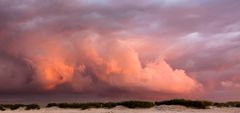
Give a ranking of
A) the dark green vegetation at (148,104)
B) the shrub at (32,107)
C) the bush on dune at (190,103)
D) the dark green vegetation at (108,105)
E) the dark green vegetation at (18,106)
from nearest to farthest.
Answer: the bush on dune at (190,103)
the dark green vegetation at (148,104)
the dark green vegetation at (108,105)
the shrub at (32,107)
the dark green vegetation at (18,106)

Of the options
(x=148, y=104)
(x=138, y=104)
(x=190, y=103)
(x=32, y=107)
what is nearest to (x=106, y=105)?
(x=138, y=104)

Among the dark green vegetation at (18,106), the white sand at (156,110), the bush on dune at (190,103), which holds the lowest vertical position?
the white sand at (156,110)

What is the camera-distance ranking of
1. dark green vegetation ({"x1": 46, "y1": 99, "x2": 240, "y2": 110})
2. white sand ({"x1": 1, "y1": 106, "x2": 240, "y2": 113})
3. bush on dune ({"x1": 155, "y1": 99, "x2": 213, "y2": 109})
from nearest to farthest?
white sand ({"x1": 1, "y1": 106, "x2": 240, "y2": 113}), bush on dune ({"x1": 155, "y1": 99, "x2": 213, "y2": 109}), dark green vegetation ({"x1": 46, "y1": 99, "x2": 240, "y2": 110})

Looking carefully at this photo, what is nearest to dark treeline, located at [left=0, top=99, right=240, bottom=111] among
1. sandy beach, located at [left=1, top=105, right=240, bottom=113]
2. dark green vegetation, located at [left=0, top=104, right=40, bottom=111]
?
dark green vegetation, located at [left=0, top=104, right=40, bottom=111]

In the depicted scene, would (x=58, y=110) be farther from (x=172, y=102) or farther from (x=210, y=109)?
(x=210, y=109)

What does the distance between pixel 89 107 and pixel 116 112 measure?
22.2 ft

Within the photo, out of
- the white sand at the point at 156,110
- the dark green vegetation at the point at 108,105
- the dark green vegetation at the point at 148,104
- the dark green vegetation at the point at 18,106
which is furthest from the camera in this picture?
the dark green vegetation at the point at 18,106

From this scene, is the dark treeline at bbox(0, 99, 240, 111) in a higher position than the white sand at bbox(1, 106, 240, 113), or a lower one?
higher

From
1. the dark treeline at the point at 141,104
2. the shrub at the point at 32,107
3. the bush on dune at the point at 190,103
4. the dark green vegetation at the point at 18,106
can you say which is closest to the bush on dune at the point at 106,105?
the dark treeline at the point at 141,104

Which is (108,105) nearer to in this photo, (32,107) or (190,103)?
(190,103)

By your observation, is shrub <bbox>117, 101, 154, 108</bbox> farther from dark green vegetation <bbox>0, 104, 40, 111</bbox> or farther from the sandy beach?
dark green vegetation <bbox>0, 104, 40, 111</bbox>

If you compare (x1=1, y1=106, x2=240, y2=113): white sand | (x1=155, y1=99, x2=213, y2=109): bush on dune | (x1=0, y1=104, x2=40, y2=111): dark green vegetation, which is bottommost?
(x1=1, y1=106, x2=240, y2=113): white sand

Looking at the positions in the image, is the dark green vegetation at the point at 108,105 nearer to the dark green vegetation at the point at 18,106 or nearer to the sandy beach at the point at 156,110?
the sandy beach at the point at 156,110

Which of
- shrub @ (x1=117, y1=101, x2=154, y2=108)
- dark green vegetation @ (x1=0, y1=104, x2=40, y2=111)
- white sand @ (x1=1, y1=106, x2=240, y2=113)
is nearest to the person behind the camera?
white sand @ (x1=1, y1=106, x2=240, y2=113)
